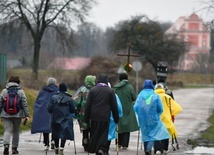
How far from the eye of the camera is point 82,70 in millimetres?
52094

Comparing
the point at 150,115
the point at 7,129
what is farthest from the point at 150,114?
the point at 7,129

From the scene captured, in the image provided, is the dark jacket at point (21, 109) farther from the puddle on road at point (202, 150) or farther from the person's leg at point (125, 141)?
the puddle on road at point (202, 150)

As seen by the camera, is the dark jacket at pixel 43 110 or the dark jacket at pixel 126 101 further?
the dark jacket at pixel 126 101

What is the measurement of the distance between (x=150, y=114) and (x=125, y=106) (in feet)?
7.34

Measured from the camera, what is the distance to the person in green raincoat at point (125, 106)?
1695cm

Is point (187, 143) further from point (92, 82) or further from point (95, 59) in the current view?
point (95, 59)

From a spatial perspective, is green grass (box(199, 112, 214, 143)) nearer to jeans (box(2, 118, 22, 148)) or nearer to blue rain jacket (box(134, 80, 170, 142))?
blue rain jacket (box(134, 80, 170, 142))

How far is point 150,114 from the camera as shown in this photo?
1485 centimetres

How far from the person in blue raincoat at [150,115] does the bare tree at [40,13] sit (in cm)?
3471

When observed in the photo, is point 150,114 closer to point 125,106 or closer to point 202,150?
point 125,106

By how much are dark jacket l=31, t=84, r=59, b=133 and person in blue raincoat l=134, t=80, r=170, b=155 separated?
7.77 ft

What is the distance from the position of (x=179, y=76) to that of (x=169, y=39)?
32.9m

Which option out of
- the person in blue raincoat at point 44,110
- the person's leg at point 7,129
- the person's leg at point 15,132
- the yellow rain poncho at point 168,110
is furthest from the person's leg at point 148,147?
the person's leg at point 7,129

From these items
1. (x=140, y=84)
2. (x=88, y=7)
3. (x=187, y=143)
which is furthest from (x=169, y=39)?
(x=187, y=143)
